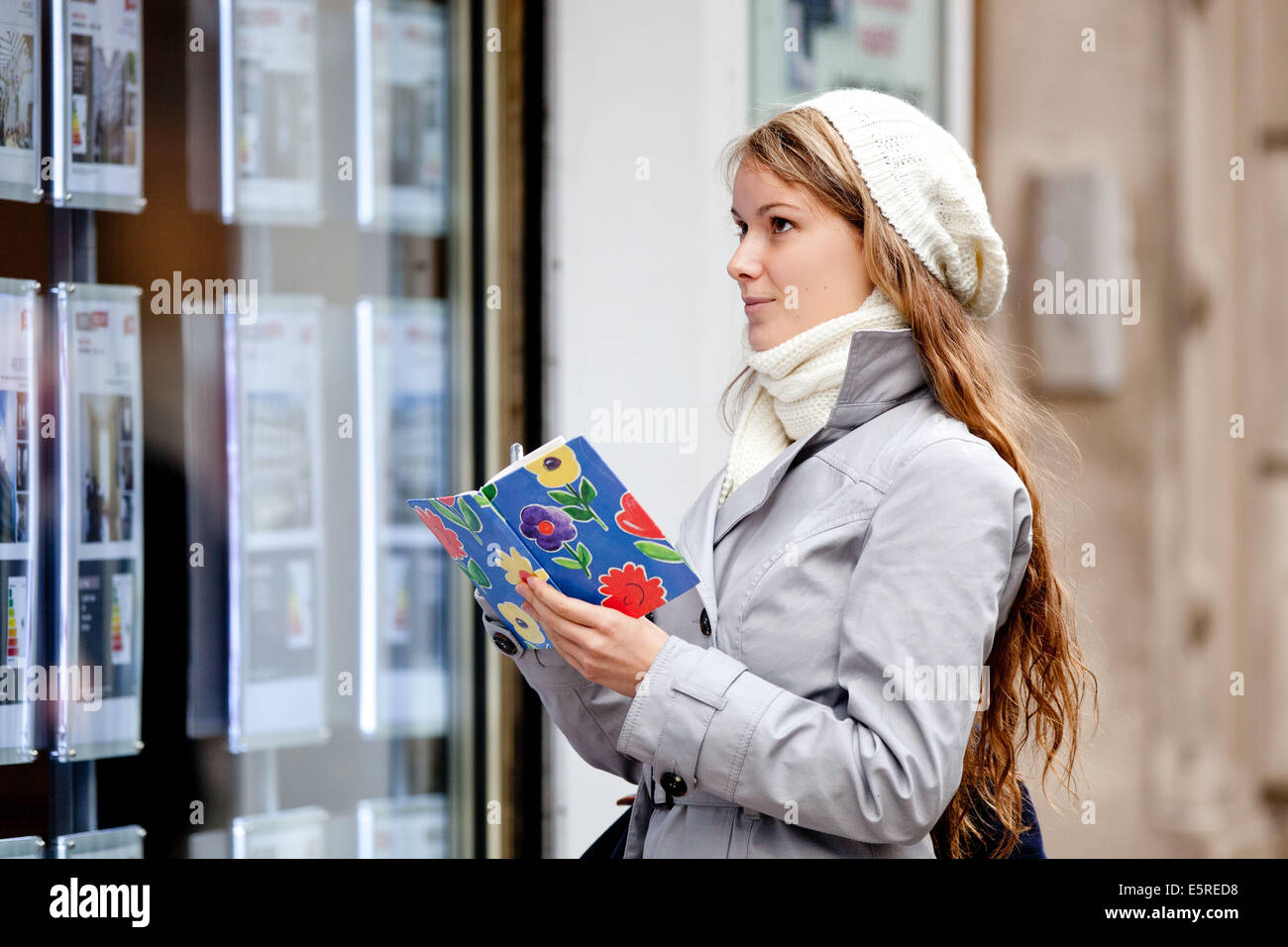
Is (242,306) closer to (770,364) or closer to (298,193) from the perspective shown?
(298,193)

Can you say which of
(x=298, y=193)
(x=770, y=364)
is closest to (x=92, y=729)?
(x=298, y=193)

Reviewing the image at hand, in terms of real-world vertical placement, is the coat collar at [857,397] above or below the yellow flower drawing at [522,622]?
above

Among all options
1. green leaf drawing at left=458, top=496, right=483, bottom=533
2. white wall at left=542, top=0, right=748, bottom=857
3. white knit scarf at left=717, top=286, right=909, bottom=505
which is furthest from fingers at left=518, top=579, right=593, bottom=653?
white wall at left=542, top=0, right=748, bottom=857

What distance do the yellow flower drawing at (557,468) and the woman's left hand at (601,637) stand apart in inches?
6.6

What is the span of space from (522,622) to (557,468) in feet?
1.05

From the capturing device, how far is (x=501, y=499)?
142 cm

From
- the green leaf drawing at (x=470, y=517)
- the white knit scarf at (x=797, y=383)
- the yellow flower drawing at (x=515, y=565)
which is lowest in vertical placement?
the yellow flower drawing at (x=515, y=565)

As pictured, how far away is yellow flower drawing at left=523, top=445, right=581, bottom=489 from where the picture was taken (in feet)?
4.52

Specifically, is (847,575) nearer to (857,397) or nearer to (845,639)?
(845,639)

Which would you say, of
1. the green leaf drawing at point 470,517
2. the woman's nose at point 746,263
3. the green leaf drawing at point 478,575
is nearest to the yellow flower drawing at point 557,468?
the green leaf drawing at point 470,517

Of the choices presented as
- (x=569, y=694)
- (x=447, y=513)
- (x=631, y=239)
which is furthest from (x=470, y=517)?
(x=631, y=239)

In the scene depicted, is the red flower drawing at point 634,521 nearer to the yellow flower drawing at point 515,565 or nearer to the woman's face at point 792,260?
the yellow flower drawing at point 515,565

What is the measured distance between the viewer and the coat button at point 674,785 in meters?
1.45

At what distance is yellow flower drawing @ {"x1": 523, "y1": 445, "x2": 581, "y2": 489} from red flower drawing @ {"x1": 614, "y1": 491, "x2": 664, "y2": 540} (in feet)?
0.24
